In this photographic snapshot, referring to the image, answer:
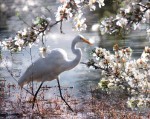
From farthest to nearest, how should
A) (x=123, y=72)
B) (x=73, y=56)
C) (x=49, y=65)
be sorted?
(x=73, y=56) → (x=49, y=65) → (x=123, y=72)

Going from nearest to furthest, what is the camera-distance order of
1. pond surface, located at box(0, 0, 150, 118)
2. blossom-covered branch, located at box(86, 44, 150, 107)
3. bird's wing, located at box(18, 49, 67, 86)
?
blossom-covered branch, located at box(86, 44, 150, 107) → bird's wing, located at box(18, 49, 67, 86) → pond surface, located at box(0, 0, 150, 118)

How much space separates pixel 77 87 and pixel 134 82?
6601 mm

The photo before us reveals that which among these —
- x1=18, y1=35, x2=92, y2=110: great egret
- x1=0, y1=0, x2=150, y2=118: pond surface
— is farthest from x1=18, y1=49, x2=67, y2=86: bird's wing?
x1=0, y1=0, x2=150, y2=118: pond surface

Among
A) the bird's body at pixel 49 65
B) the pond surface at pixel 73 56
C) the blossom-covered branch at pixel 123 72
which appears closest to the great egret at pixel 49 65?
the bird's body at pixel 49 65

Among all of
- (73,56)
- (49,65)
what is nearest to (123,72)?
(49,65)

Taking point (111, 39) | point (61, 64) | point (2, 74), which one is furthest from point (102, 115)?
point (111, 39)

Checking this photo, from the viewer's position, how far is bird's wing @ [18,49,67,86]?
10.4 m

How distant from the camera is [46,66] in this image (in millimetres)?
10469

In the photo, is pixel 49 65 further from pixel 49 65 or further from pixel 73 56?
pixel 73 56

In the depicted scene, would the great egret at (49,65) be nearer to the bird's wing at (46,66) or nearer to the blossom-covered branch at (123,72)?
the bird's wing at (46,66)

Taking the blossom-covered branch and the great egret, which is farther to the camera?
the great egret

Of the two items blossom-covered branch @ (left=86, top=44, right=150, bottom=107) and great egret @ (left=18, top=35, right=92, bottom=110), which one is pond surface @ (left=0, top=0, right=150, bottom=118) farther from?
blossom-covered branch @ (left=86, top=44, right=150, bottom=107)

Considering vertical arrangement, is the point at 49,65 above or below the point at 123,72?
above

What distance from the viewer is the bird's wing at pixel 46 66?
1035cm
